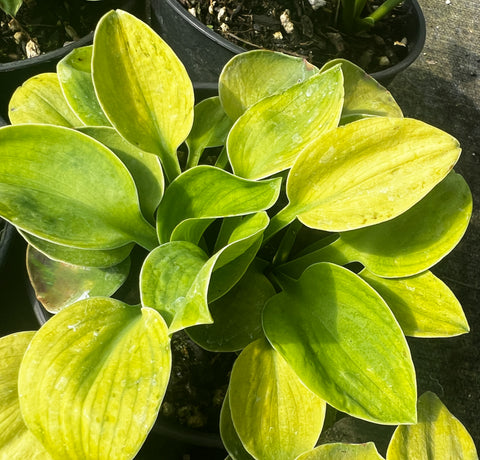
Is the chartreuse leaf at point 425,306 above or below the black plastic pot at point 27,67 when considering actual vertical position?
below

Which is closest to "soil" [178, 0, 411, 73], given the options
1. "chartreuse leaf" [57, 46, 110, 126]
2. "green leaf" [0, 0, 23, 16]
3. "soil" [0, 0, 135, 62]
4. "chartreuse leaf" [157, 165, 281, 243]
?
"soil" [0, 0, 135, 62]

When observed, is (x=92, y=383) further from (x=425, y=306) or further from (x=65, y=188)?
(x=425, y=306)

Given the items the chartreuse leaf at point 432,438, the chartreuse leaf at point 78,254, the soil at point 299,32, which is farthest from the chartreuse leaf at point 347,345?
the soil at point 299,32

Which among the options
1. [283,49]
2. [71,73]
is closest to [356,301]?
Answer: [71,73]

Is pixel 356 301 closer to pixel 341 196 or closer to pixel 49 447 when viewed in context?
pixel 341 196

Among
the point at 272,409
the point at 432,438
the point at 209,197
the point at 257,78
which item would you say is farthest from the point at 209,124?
the point at 432,438

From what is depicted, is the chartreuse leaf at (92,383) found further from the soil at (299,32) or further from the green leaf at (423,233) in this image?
the soil at (299,32)
